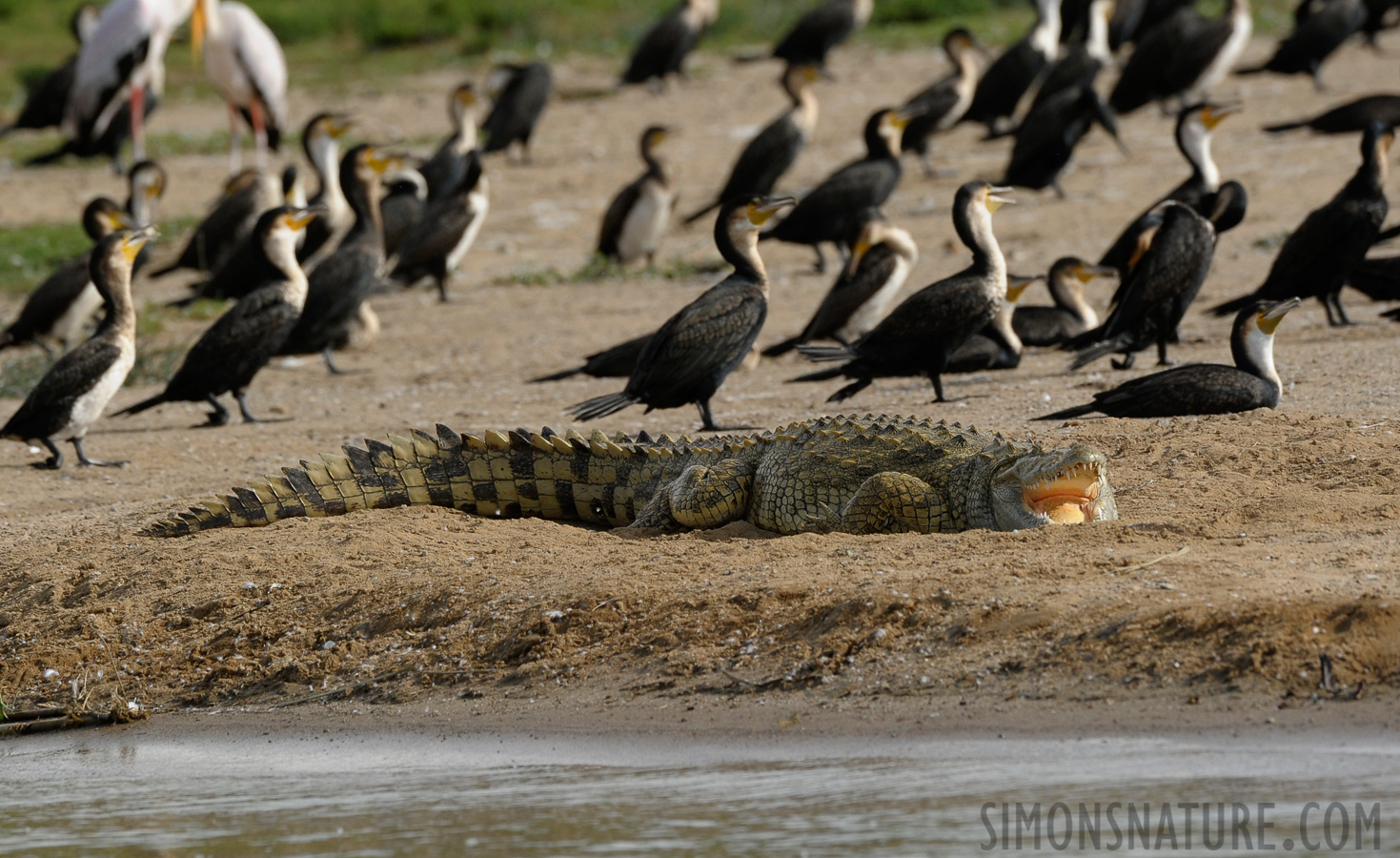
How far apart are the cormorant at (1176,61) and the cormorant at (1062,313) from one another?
22.4 feet

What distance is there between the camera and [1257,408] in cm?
764

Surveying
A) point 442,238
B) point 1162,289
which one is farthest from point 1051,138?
point 1162,289

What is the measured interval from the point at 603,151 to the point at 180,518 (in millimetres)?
13251

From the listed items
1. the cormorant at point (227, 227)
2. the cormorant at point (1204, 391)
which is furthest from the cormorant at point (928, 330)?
the cormorant at point (227, 227)

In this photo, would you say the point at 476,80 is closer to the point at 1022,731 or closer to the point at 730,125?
the point at 730,125

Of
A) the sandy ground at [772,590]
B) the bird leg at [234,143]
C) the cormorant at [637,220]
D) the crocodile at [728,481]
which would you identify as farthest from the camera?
the bird leg at [234,143]

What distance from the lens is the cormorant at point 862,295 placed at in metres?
11.0

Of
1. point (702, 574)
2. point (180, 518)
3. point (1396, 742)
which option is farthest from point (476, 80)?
point (1396, 742)

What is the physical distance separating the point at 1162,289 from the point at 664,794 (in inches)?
225

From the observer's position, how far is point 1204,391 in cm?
762

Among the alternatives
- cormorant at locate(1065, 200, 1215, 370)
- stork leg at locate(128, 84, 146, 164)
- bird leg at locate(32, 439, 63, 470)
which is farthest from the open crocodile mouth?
stork leg at locate(128, 84, 146, 164)

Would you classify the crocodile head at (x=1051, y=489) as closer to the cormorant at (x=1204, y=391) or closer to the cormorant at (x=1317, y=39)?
the cormorant at (x=1204, y=391)

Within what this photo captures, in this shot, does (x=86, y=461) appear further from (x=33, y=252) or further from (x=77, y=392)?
(x=33, y=252)

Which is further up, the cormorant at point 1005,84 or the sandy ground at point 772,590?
the cormorant at point 1005,84
